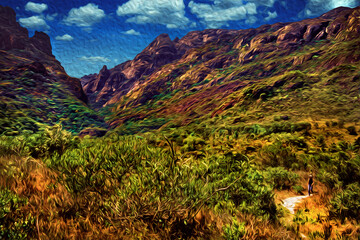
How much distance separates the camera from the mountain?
58.2 m

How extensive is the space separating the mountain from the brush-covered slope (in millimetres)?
27033

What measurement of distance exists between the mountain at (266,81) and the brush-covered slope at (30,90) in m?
27.0

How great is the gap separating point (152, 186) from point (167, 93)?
160388 millimetres

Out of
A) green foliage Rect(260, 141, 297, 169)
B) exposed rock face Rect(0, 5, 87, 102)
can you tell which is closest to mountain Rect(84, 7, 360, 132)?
green foliage Rect(260, 141, 297, 169)

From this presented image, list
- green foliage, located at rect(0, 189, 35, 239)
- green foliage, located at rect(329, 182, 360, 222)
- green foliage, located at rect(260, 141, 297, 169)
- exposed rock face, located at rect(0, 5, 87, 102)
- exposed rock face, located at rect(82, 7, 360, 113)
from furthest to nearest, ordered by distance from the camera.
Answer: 1. exposed rock face, located at rect(0, 5, 87, 102)
2. exposed rock face, located at rect(82, 7, 360, 113)
3. green foliage, located at rect(260, 141, 297, 169)
4. green foliage, located at rect(329, 182, 360, 222)
5. green foliage, located at rect(0, 189, 35, 239)

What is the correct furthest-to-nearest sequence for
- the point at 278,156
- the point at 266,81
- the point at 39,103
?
the point at 39,103 < the point at 266,81 < the point at 278,156

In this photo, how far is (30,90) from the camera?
122750 millimetres

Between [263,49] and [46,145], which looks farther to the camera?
[263,49]

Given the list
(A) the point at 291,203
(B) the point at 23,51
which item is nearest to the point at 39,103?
(B) the point at 23,51

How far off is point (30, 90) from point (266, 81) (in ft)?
449

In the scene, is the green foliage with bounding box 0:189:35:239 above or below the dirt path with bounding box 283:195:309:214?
above

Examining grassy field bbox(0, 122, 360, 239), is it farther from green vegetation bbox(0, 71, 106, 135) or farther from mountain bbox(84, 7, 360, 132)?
green vegetation bbox(0, 71, 106, 135)

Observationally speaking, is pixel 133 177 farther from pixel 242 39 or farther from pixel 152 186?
pixel 242 39

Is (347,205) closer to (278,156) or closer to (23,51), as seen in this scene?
(278,156)
